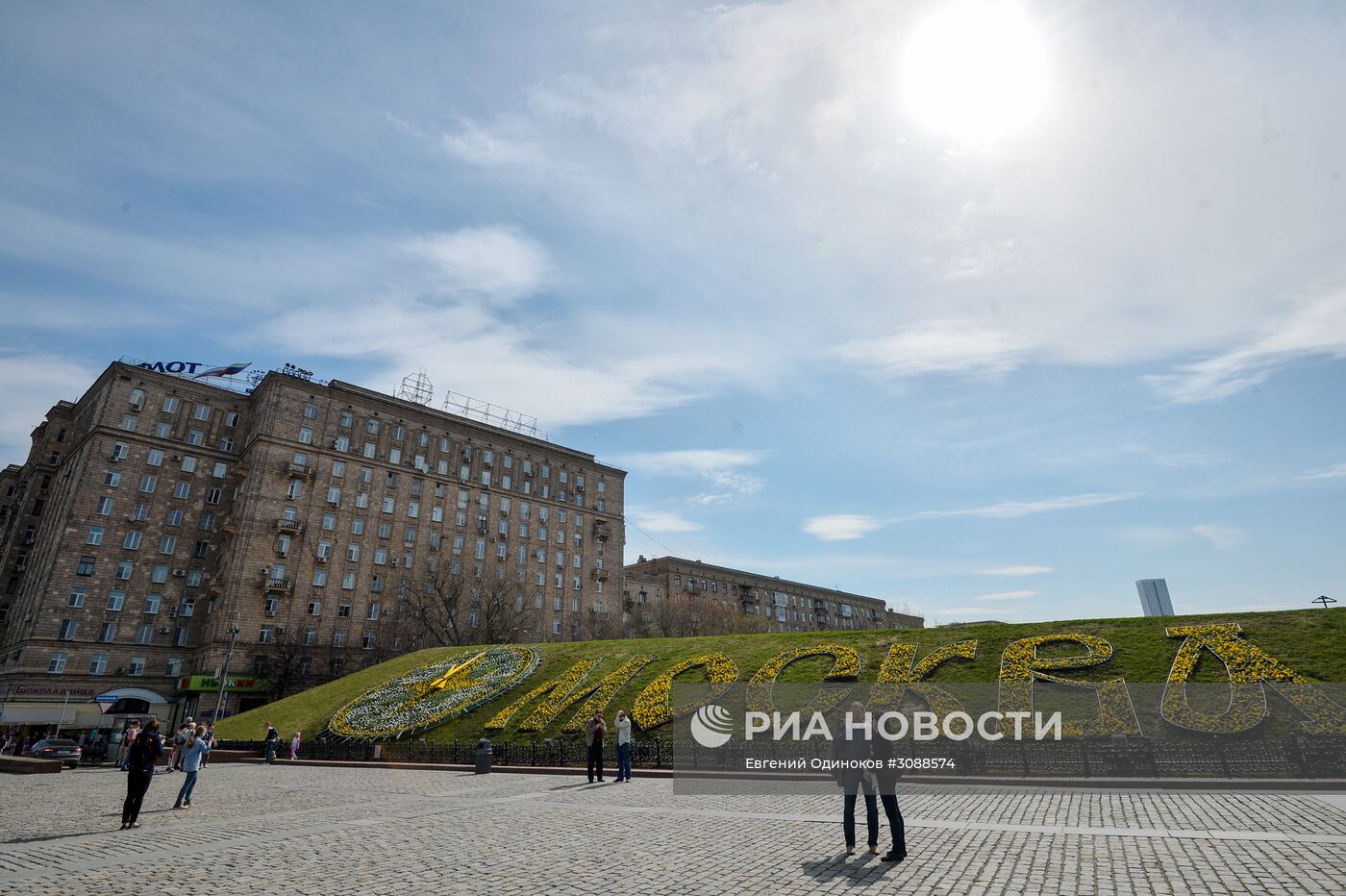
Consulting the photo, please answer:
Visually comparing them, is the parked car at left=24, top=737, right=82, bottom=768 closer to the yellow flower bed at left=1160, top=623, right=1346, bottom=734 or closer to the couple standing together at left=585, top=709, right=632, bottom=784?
the couple standing together at left=585, top=709, right=632, bottom=784

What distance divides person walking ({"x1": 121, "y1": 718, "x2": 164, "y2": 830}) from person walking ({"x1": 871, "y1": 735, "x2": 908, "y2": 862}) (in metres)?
14.0

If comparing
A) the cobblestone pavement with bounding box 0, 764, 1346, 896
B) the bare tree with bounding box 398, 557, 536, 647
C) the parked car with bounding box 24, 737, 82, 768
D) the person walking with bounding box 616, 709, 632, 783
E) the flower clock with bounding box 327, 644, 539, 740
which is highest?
the bare tree with bounding box 398, 557, 536, 647

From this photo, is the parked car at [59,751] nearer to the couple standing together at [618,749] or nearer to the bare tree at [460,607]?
the bare tree at [460,607]

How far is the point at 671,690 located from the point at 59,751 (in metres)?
33.4

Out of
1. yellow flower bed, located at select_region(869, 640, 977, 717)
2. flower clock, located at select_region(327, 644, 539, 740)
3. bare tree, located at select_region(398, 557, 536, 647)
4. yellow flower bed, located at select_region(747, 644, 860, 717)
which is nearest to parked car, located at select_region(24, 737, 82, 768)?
flower clock, located at select_region(327, 644, 539, 740)

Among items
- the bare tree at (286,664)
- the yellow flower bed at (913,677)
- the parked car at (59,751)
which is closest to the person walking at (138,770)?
the yellow flower bed at (913,677)

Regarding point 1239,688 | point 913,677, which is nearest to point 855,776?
point 913,677

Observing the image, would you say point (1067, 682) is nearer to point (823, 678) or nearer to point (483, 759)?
point (823, 678)

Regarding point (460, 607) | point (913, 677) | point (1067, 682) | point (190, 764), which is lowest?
point (190, 764)

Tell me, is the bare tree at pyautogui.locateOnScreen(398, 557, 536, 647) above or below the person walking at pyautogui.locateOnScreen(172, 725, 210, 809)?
above

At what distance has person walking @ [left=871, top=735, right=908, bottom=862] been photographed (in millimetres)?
9531

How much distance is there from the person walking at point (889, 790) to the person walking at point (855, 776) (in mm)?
190

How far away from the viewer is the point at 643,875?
357 inches

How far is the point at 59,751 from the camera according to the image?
3609 cm
